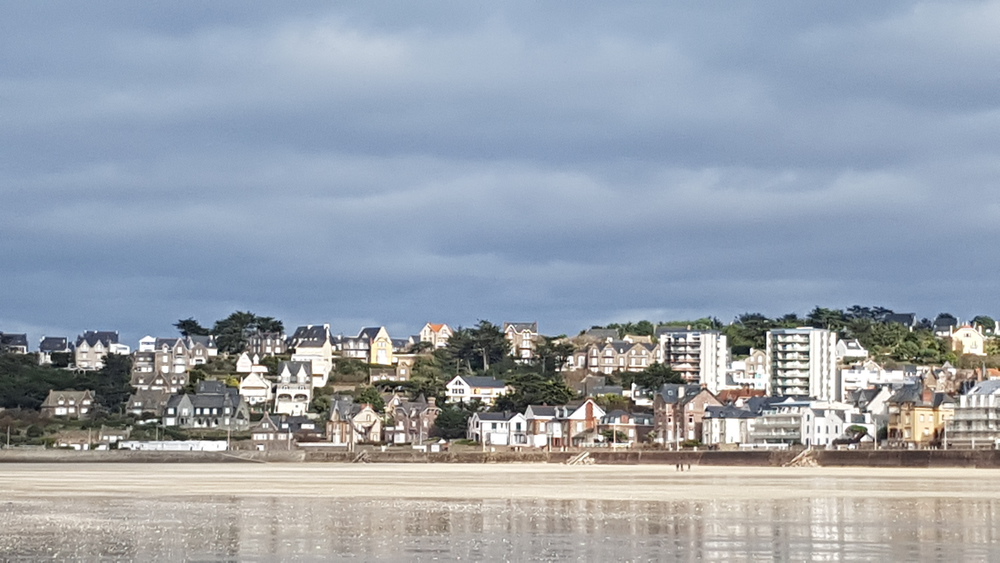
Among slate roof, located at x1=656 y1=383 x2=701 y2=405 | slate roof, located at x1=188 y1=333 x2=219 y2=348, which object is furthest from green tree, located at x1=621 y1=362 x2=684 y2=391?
slate roof, located at x1=188 y1=333 x2=219 y2=348

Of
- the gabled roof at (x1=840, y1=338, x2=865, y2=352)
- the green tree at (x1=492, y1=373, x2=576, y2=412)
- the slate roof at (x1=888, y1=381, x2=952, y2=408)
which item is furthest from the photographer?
the gabled roof at (x1=840, y1=338, x2=865, y2=352)

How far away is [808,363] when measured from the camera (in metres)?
126

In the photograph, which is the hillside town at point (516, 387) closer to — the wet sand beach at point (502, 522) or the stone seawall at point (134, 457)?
the stone seawall at point (134, 457)

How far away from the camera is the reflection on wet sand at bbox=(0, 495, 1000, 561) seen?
76.0 ft

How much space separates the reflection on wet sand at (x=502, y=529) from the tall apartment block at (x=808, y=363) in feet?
297

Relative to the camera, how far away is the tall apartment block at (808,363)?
412 feet

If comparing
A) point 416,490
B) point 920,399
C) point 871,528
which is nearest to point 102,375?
point 920,399

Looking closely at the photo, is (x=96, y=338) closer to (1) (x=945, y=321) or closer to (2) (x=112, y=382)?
(2) (x=112, y=382)

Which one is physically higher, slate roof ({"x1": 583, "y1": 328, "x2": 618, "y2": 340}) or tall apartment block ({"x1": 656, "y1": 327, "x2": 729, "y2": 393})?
slate roof ({"x1": 583, "y1": 328, "x2": 618, "y2": 340})

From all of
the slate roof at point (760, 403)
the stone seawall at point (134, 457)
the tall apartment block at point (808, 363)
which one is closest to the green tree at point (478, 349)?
the tall apartment block at point (808, 363)

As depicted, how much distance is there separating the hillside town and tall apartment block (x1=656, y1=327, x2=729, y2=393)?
0.17m

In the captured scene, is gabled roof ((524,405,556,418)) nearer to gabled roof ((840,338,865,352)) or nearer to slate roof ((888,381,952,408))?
slate roof ((888,381,952,408))

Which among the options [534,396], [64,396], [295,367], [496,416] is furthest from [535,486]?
[295,367]

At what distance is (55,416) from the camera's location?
110 metres
